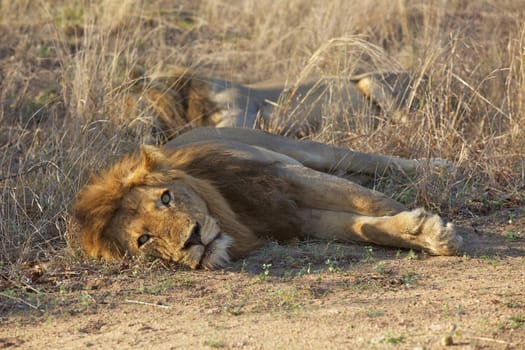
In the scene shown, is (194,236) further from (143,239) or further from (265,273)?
(265,273)

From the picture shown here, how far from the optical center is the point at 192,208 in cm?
420

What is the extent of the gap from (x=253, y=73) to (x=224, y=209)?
4251 mm

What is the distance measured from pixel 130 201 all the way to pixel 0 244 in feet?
2.97

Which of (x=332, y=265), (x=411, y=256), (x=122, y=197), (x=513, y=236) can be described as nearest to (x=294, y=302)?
(x=332, y=265)

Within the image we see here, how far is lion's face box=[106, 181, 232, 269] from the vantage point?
13.5 feet

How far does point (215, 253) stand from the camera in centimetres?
423

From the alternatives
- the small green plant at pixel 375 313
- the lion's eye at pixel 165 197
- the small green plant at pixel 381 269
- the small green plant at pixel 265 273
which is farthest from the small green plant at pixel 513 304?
the lion's eye at pixel 165 197

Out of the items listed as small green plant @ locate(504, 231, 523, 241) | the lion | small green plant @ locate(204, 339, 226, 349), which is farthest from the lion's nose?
the lion

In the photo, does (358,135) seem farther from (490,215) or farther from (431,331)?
(431,331)

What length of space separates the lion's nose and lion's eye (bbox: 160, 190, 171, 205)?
18 centimetres

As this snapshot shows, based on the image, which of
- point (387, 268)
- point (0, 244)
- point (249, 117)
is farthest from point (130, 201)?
point (249, 117)

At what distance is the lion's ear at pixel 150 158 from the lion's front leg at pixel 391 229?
807 mm

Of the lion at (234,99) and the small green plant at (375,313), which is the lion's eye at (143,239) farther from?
the lion at (234,99)

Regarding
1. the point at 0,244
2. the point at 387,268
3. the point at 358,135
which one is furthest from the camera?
the point at 358,135
